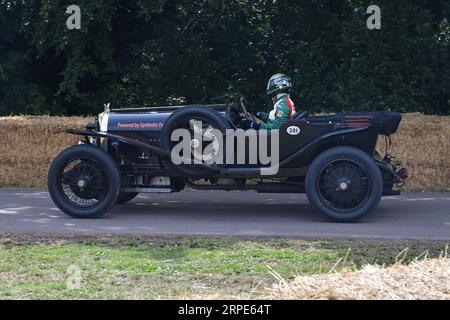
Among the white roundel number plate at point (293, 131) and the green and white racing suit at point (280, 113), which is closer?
the white roundel number plate at point (293, 131)

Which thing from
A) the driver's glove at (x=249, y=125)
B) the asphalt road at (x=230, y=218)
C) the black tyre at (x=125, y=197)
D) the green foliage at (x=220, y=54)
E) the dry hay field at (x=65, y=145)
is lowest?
the asphalt road at (x=230, y=218)

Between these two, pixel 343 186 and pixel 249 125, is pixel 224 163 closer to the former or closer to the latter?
pixel 249 125

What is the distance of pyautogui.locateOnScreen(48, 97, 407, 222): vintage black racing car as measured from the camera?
34.9ft

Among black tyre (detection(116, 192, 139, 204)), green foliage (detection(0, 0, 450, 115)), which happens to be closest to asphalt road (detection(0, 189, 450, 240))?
black tyre (detection(116, 192, 139, 204))

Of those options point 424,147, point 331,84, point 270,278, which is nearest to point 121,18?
point 331,84

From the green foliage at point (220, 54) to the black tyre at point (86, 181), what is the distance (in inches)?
261

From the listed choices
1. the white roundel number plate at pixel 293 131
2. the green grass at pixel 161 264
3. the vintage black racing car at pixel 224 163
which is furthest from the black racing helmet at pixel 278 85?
the green grass at pixel 161 264

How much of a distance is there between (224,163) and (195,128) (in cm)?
55

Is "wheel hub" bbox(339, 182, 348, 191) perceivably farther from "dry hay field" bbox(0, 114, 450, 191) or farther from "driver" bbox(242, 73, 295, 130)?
"dry hay field" bbox(0, 114, 450, 191)

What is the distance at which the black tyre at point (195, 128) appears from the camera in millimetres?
10758

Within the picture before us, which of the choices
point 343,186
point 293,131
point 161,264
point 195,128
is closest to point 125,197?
point 195,128

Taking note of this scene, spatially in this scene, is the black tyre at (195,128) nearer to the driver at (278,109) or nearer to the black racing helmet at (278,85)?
the driver at (278,109)

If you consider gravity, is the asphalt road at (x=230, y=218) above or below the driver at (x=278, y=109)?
below

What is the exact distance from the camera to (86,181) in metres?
11.0
